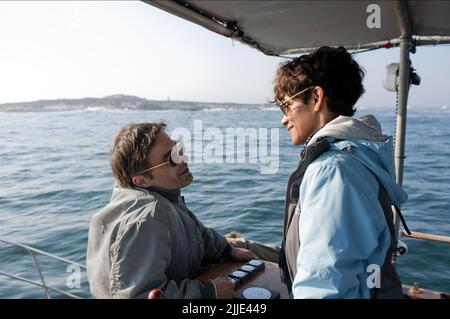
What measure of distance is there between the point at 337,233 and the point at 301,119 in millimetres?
572

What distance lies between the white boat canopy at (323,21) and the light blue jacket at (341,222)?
165 cm

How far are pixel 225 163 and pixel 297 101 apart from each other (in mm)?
13011

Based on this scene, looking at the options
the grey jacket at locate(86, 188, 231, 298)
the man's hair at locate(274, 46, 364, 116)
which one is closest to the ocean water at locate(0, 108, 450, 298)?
the grey jacket at locate(86, 188, 231, 298)

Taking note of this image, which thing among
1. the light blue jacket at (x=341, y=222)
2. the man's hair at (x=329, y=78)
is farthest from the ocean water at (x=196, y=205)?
the light blue jacket at (x=341, y=222)

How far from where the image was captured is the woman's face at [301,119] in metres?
1.59

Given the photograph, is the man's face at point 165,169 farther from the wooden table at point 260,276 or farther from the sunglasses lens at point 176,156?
the wooden table at point 260,276

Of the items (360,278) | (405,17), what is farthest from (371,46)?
(360,278)

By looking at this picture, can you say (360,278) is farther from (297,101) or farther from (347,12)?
(347,12)

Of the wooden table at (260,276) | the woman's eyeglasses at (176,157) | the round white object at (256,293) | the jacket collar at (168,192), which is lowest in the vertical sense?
the wooden table at (260,276)

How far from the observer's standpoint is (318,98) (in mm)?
1570

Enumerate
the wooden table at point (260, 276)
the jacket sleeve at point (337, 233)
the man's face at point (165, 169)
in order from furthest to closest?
the man's face at point (165, 169)
the wooden table at point (260, 276)
the jacket sleeve at point (337, 233)

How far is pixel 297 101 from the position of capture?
5.28 ft

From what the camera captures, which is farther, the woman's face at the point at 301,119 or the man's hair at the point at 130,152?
the man's hair at the point at 130,152

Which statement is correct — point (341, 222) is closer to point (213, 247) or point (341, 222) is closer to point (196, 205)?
point (213, 247)
